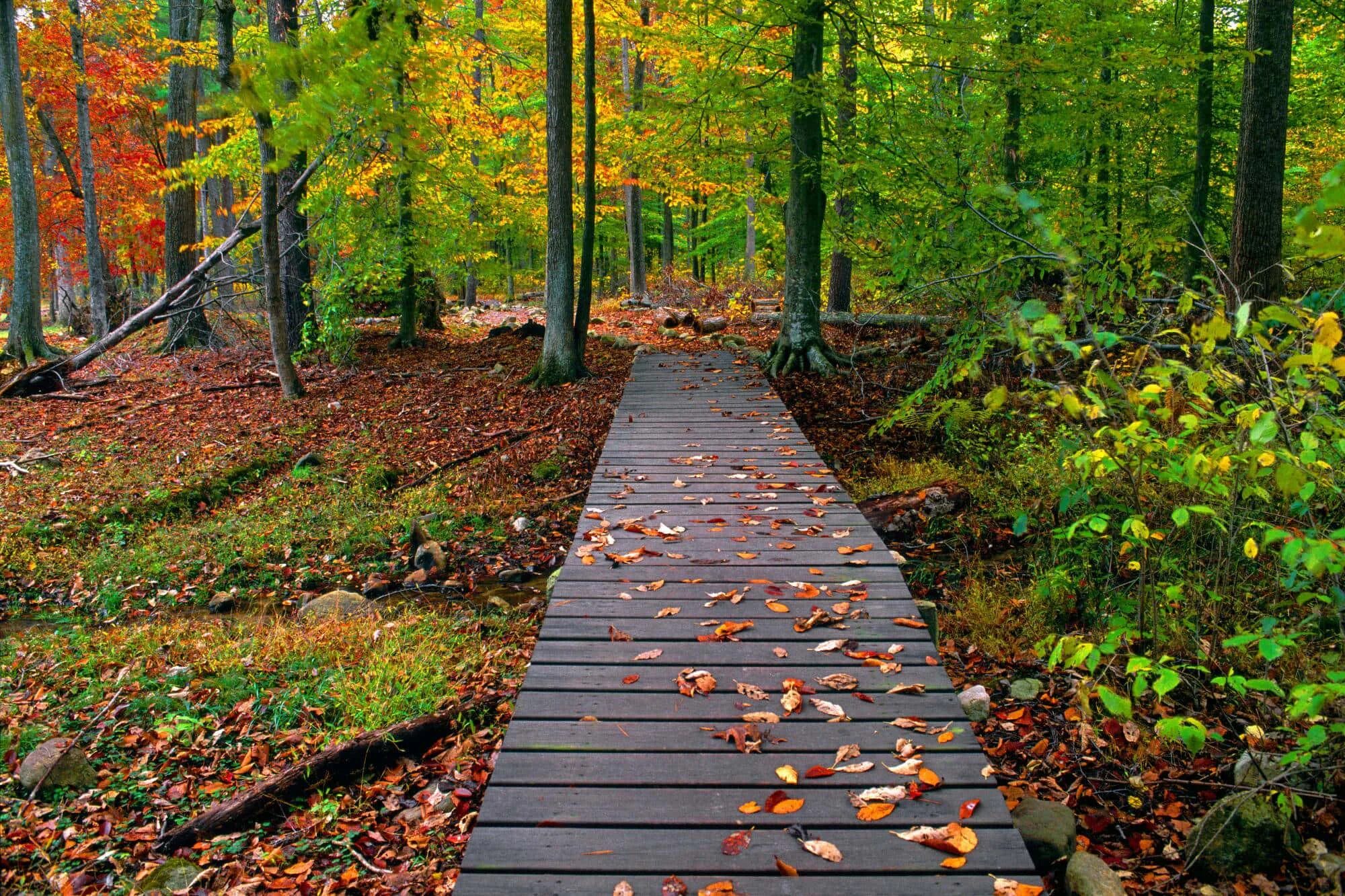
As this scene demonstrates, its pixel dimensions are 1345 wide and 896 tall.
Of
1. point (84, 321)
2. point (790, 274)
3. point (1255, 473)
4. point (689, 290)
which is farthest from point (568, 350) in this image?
point (84, 321)

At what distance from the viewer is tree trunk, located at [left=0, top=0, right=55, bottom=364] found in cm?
1188

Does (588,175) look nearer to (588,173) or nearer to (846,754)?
(588,173)

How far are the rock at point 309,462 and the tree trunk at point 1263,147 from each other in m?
9.40

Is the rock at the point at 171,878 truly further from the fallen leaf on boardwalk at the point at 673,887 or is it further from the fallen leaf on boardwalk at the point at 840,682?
the fallen leaf on boardwalk at the point at 840,682

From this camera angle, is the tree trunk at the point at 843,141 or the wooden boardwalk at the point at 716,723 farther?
the tree trunk at the point at 843,141

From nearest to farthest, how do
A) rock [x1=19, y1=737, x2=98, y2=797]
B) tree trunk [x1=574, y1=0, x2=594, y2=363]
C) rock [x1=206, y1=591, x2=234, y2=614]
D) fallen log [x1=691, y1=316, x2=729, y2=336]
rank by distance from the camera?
rock [x1=19, y1=737, x2=98, y2=797]
rock [x1=206, y1=591, x2=234, y2=614]
tree trunk [x1=574, y1=0, x2=594, y2=363]
fallen log [x1=691, y1=316, x2=729, y2=336]

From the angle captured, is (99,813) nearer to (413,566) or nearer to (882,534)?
(413,566)

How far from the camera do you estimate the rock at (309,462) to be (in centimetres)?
820

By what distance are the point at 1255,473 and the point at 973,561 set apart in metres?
2.96

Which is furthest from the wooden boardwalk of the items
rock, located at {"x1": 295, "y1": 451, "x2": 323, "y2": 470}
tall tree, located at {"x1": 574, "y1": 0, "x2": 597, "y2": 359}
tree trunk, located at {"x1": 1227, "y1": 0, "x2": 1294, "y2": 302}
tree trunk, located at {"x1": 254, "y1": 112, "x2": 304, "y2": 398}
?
tree trunk, located at {"x1": 254, "y1": 112, "x2": 304, "y2": 398}

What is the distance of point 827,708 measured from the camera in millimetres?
2988

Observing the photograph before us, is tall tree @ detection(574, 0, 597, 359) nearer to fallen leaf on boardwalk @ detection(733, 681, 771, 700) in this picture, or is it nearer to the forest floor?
the forest floor

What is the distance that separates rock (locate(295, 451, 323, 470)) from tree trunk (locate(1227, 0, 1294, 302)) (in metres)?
9.40

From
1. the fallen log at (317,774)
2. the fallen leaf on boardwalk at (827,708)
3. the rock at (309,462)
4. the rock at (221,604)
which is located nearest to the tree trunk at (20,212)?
the rock at (309,462)
